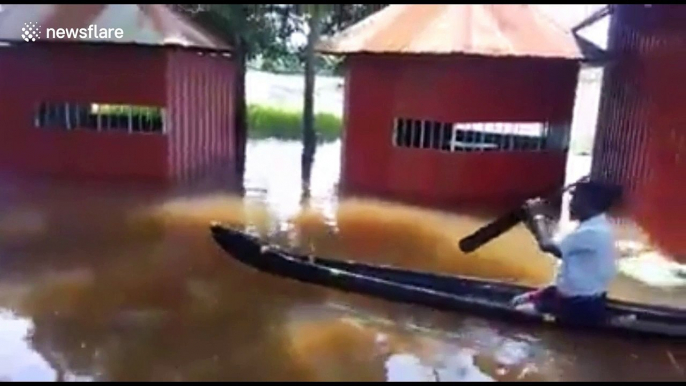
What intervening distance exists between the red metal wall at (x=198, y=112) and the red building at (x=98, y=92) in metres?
0.03

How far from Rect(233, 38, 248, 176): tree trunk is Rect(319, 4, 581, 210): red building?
2270 mm

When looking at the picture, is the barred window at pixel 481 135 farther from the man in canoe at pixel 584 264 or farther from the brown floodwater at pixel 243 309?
the man in canoe at pixel 584 264

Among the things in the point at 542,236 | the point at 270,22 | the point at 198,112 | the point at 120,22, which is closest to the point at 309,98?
the point at 270,22

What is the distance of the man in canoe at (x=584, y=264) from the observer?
523 cm

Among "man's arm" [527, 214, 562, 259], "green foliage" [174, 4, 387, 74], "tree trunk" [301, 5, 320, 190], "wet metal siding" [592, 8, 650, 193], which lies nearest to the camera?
"man's arm" [527, 214, 562, 259]

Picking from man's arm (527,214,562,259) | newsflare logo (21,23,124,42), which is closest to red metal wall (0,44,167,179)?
newsflare logo (21,23,124,42)

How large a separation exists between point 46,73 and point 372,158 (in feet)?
17.4

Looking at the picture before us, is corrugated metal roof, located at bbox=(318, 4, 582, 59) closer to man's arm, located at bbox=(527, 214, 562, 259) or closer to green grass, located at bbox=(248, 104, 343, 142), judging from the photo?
man's arm, located at bbox=(527, 214, 562, 259)

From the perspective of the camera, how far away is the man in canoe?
523 cm

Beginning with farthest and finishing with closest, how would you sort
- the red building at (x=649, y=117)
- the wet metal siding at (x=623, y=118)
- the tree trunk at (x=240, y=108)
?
the tree trunk at (x=240, y=108) < the wet metal siding at (x=623, y=118) < the red building at (x=649, y=117)

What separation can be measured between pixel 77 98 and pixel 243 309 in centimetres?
690

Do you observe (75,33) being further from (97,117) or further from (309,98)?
(309,98)

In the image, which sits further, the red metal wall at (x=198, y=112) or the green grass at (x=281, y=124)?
the green grass at (x=281, y=124)

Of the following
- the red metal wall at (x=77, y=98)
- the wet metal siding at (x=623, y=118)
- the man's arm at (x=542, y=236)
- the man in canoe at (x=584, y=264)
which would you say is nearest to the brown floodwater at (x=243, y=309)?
the man in canoe at (x=584, y=264)
